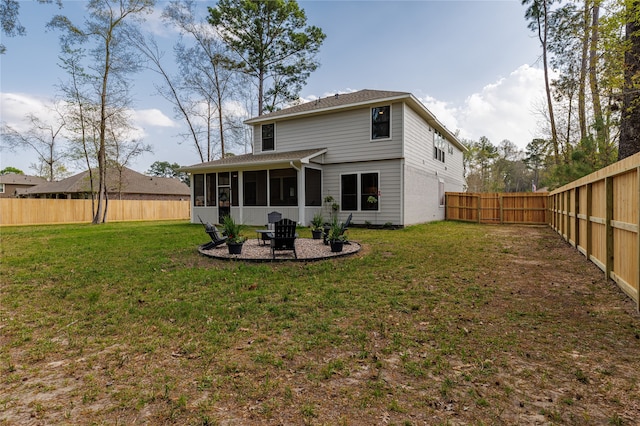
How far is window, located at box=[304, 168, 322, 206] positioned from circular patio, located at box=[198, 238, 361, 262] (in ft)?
17.7

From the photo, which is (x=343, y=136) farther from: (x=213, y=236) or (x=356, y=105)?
(x=213, y=236)

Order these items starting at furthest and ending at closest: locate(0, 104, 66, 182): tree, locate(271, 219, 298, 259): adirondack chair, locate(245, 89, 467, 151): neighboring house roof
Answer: locate(0, 104, 66, 182): tree
locate(245, 89, 467, 151): neighboring house roof
locate(271, 219, 298, 259): adirondack chair

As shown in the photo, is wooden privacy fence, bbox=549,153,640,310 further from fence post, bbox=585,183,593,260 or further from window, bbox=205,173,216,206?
window, bbox=205,173,216,206

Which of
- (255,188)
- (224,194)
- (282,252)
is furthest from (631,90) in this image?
(224,194)

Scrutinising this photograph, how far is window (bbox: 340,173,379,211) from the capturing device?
13891mm

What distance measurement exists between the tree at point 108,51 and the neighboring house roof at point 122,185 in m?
4.75

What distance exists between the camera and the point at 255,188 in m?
15.5

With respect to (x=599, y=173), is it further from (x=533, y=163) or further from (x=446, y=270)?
(x=533, y=163)

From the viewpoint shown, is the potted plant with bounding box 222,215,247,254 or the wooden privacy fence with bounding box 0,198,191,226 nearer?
the potted plant with bounding box 222,215,247,254

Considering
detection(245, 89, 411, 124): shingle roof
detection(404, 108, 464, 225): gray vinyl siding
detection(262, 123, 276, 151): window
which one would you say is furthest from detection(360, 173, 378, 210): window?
detection(262, 123, 276, 151): window

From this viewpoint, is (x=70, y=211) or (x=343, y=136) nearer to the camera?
(x=343, y=136)

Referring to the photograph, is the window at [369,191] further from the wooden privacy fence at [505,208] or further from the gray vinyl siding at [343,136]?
the wooden privacy fence at [505,208]

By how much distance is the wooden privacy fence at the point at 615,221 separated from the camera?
12.5 ft

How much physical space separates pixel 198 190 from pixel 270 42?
13249 millimetres
